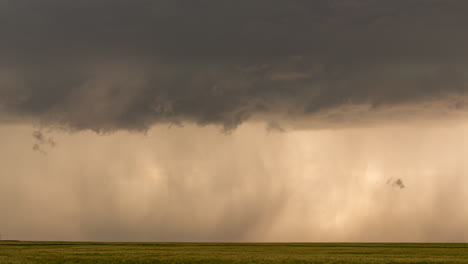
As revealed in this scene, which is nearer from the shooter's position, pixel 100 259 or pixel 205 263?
pixel 205 263

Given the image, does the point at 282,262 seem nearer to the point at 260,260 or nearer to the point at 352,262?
the point at 260,260

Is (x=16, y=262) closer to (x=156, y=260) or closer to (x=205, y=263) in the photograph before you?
(x=156, y=260)

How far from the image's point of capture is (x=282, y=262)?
4794 centimetres

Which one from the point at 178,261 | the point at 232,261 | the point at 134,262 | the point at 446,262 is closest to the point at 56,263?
the point at 134,262

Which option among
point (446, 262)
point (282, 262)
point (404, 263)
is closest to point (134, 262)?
point (282, 262)

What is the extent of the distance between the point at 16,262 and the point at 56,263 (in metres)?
3.42

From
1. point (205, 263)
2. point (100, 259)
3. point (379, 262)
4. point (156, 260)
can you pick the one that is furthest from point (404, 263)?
point (100, 259)

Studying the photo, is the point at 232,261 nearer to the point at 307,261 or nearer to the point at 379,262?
the point at 307,261

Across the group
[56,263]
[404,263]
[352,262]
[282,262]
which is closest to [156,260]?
[56,263]

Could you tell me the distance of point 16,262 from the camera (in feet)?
152

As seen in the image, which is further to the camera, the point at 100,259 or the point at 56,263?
the point at 100,259

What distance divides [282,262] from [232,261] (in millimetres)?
4636

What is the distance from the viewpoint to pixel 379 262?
48.1 m

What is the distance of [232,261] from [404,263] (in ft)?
51.5
